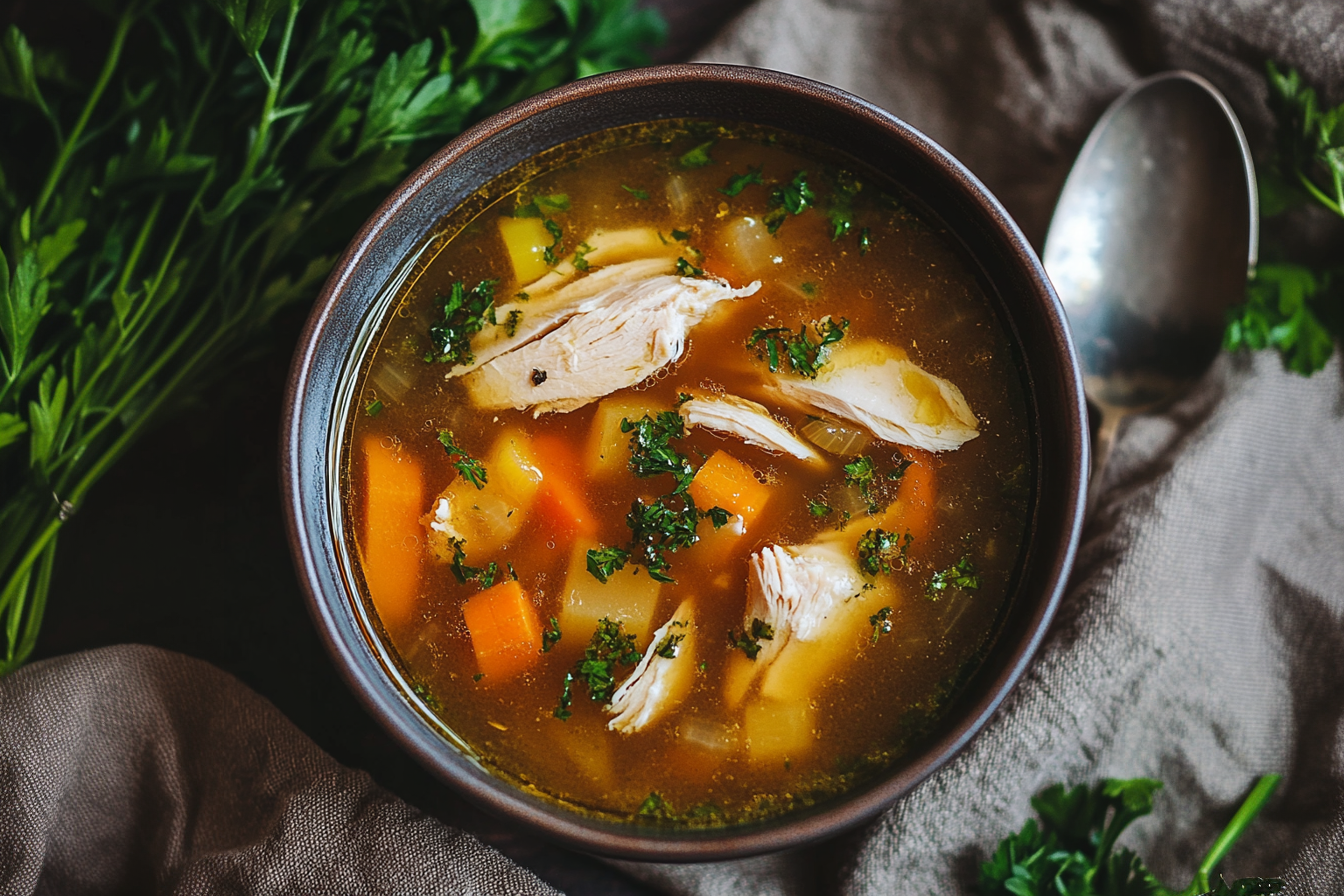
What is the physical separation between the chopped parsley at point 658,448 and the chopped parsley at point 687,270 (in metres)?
0.25

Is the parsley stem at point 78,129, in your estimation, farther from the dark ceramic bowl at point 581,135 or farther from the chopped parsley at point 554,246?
the chopped parsley at point 554,246

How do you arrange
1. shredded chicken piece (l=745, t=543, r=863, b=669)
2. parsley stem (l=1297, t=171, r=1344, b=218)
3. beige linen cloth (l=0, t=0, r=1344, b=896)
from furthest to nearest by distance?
parsley stem (l=1297, t=171, r=1344, b=218) → beige linen cloth (l=0, t=0, r=1344, b=896) → shredded chicken piece (l=745, t=543, r=863, b=669)

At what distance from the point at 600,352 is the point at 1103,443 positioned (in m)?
1.18

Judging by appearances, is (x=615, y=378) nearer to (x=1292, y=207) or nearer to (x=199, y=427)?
(x=199, y=427)

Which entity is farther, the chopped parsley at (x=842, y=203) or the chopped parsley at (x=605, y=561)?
the chopped parsley at (x=842, y=203)

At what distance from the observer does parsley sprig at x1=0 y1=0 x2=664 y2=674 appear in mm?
1836

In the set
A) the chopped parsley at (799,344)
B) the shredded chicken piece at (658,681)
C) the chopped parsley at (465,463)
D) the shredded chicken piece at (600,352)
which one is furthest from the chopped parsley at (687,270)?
the shredded chicken piece at (658,681)

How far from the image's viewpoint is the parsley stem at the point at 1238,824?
1.92 m

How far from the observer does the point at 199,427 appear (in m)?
2.08

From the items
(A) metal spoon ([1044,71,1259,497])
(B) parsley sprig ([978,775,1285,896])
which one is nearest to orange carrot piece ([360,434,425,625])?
(B) parsley sprig ([978,775,1285,896])

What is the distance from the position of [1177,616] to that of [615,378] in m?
1.25

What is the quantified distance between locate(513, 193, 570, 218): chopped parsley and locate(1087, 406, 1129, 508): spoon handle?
1.26m

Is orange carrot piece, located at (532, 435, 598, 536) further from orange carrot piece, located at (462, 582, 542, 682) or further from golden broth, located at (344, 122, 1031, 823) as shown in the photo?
orange carrot piece, located at (462, 582, 542, 682)

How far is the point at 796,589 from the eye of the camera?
1623mm
